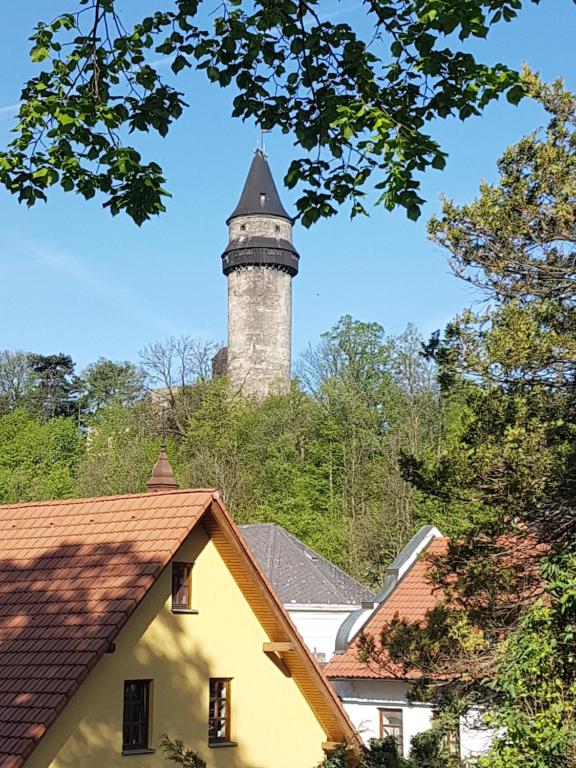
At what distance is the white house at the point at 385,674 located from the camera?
20.4 meters

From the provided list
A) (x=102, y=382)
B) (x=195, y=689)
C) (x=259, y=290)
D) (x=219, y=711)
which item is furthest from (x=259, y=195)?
(x=195, y=689)

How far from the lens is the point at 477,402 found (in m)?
12.6

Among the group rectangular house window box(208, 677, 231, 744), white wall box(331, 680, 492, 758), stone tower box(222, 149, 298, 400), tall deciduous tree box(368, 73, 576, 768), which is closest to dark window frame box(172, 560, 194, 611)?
rectangular house window box(208, 677, 231, 744)

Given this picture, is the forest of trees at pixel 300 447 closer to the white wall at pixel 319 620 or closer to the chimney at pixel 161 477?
the white wall at pixel 319 620

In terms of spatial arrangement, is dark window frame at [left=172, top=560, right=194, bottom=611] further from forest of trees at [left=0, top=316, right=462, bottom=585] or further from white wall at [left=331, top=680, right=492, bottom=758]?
forest of trees at [left=0, top=316, right=462, bottom=585]

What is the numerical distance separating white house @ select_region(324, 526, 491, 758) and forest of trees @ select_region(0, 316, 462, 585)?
14.7 metres

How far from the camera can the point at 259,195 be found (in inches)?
2906

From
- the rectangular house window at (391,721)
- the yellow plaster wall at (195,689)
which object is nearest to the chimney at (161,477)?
the yellow plaster wall at (195,689)

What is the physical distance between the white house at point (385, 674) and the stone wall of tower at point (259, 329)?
150 ft

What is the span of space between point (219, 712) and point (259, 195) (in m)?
60.3

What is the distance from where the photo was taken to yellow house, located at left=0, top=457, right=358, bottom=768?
42.9 feet

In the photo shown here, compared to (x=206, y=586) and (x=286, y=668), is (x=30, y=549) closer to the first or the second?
(x=206, y=586)

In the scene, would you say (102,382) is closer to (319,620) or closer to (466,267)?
(319,620)

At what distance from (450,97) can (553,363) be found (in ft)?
20.1
